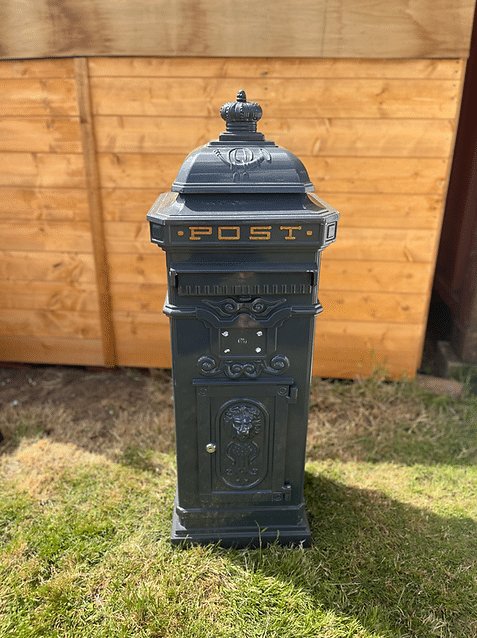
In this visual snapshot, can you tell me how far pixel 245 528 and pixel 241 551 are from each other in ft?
0.33

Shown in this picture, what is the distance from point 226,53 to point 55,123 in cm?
121

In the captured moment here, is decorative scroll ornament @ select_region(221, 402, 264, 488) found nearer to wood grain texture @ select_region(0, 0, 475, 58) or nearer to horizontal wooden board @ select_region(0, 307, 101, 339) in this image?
horizontal wooden board @ select_region(0, 307, 101, 339)

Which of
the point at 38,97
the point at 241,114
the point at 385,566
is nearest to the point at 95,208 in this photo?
the point at 38,97

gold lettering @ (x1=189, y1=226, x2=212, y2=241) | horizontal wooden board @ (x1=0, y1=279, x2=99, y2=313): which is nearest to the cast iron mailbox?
gold lettering @ (x1=189, y1=226, x2=212, y2=241)

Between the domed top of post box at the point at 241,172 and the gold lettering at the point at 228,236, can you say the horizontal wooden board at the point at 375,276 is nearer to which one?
the domed top of post box at the point at 241,172

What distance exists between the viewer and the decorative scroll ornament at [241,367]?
1.90 metres

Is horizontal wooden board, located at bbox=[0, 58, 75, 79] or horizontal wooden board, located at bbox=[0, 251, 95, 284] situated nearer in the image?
horizontal wooden board, located at bbox=[0, 58, 75, 79]

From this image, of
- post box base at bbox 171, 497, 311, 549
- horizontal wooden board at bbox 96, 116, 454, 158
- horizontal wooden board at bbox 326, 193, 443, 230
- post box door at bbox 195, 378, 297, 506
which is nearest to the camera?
post box door at bbox 195, 378, 297, 506

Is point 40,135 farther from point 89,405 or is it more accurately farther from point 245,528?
point 245,528

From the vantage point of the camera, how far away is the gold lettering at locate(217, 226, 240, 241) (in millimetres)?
1692

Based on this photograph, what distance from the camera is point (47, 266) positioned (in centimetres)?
341

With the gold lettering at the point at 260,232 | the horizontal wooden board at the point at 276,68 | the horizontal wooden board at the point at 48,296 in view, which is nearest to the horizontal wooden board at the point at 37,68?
the horizontal wooden board at the point at 276,68

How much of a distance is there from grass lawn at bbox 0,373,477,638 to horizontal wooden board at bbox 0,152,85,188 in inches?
62.6

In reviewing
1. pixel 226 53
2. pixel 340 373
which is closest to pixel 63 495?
pixel 340 373
